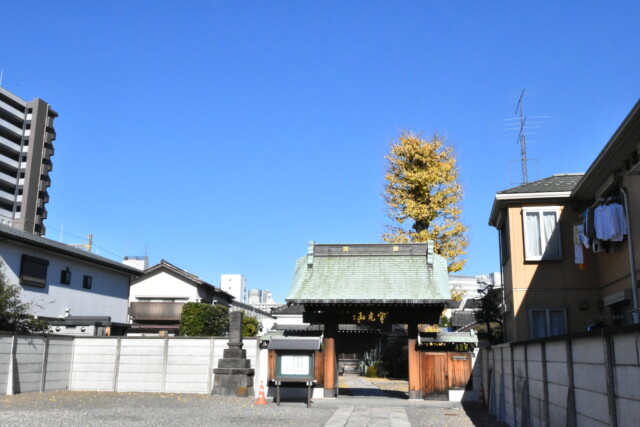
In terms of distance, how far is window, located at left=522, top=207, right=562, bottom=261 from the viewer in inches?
725

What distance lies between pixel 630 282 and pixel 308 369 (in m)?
9.54

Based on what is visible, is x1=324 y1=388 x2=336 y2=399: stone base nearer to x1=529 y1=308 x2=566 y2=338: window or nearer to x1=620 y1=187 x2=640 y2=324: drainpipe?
x1=529 y1=308 x2=566 y2=338: window

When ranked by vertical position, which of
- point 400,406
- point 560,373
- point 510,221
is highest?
point 510,221

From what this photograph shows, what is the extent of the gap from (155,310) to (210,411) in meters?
32.5

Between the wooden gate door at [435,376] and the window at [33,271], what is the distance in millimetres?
19202

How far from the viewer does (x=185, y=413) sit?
1512cm

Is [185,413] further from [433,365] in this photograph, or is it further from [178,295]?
[178,295]

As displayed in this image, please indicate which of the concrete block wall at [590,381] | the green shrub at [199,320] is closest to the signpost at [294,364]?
the concrete block wall at [590,381]

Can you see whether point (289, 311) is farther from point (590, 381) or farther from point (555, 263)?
point (590, 381)

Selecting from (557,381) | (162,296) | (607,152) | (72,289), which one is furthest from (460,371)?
(162,296)

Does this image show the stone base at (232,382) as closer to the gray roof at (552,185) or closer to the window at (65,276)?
the gray roof at (552,185)

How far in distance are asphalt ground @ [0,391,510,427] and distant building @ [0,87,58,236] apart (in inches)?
2274

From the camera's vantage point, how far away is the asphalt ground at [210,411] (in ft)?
44.1

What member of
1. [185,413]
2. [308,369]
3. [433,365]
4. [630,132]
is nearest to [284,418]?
[185,413]
